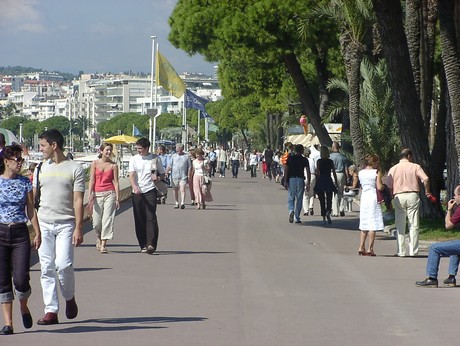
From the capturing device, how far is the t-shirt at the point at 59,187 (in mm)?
10375

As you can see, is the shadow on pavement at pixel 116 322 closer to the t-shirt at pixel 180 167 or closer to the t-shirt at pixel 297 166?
the t-shirt at pixel 297 166

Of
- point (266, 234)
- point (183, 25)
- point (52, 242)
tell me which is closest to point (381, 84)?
point (183, 25)

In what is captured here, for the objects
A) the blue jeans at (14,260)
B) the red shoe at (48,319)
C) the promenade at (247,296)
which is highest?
the blue jeans at (14,260)

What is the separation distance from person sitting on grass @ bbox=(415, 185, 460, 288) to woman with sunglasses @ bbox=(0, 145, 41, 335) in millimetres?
5298

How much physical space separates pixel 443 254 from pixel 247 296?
95.5 inches

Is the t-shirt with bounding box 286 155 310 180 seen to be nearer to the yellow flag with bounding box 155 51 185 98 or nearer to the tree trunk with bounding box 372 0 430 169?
the tree trunk with bounding box 372 0 430 169

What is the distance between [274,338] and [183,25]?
2873cm

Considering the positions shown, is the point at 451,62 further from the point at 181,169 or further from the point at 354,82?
the point at 181,169

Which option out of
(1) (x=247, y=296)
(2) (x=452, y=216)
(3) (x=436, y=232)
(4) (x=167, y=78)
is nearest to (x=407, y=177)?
(3) (x=436, y=232)

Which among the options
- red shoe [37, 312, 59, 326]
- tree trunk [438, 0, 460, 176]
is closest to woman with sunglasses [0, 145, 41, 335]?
red shoe [37, 312, 59, 326]

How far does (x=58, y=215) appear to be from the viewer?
33.9 feet

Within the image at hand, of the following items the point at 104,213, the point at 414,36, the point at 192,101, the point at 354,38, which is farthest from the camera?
the point at 192,101

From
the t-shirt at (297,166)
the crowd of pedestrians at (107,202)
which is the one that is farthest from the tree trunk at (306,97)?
the t-shirt at (297,166)

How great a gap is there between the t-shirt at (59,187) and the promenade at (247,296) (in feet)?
3.31
